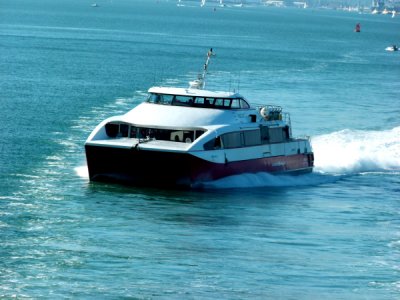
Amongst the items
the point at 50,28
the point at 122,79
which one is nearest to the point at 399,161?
the point at 122,79

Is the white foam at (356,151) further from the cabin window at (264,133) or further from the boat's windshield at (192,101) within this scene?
the boat's windshield at (192,101)

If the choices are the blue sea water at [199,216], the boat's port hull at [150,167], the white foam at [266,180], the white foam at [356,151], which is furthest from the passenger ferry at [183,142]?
the white foam at [356,151]

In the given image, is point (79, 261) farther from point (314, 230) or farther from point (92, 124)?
point (92, 124)

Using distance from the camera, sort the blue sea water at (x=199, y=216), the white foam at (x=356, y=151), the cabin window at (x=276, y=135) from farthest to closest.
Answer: the white foam at (x=356, y=151) < the cabin window at (x=276, y=135) < the blue sea water at (x=199, y=216)

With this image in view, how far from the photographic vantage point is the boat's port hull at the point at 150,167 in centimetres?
4709

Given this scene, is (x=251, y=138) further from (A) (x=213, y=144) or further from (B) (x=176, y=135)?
(B) (x=176, y=135)

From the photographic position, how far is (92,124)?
67.1 m

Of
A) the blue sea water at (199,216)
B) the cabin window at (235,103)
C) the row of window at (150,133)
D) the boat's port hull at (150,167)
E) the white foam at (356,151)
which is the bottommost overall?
the white foam at (356,151)

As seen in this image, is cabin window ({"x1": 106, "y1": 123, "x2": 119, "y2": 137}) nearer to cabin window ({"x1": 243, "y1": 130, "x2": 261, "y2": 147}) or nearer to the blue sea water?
the blue sea water

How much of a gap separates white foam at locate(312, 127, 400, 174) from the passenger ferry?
687 centimetres

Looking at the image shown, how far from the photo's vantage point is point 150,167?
156 ft

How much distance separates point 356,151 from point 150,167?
59.7 feet

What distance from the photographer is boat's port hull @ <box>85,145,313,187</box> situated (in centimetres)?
4709

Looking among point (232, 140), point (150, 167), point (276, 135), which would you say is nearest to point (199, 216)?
point (150, 167)
